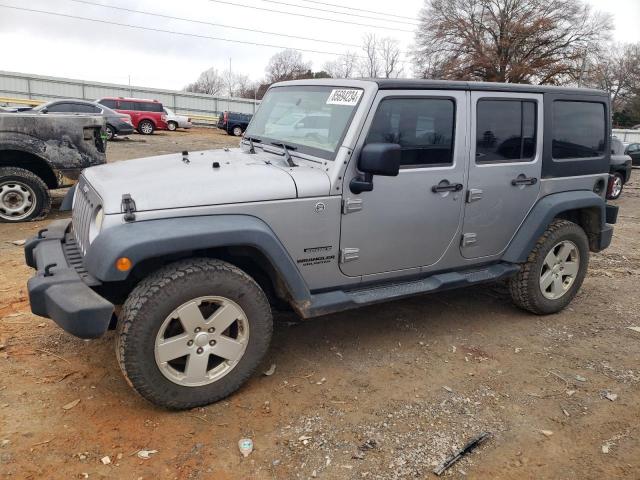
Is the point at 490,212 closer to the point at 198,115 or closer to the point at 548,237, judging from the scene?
the point at 548,237

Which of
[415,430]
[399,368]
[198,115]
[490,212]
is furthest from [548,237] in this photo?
[198,115]

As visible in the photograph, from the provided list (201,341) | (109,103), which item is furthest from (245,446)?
(109,103)

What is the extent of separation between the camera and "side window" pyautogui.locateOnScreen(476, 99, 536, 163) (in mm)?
3924

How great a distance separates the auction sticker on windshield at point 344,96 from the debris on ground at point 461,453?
218 centimetres

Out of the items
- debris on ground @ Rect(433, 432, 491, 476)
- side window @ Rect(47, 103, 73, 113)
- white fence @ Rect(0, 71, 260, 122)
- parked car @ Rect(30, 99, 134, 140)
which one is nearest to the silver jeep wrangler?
debris on ground @ Rect(433, 432, 491, 476)

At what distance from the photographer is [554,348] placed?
161 inches

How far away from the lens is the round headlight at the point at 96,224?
2.84m

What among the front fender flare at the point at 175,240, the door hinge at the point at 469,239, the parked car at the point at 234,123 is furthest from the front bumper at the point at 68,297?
the parked car at the point at 234,123

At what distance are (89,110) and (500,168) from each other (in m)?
17.5

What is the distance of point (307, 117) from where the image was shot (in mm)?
3770

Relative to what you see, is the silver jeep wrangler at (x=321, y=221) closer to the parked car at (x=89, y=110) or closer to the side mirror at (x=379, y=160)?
the side mirror at (x=379, y=160)

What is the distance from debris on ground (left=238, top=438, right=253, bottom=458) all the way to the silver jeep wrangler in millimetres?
374

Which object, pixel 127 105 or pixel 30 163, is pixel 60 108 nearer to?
pixel 127 105

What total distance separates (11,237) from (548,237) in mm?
5951
